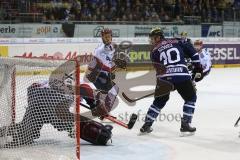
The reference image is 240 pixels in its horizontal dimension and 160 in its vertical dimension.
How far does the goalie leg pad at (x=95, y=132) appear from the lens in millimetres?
5961

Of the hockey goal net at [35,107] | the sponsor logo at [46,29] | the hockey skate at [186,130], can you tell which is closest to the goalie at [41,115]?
the hockey goal net at [35,107]

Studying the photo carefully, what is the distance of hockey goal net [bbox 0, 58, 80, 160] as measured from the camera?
5.39 metres

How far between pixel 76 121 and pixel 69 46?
9.86 meters

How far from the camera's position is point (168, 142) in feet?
20.6

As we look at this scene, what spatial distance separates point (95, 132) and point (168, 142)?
0.89 meters

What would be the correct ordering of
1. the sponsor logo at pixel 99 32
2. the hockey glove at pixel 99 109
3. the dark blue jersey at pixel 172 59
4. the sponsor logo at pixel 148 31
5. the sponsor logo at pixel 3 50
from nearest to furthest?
the dark blue jersey at pixel 172 59
the hockey glove at pixel 99 109
the sponsor logo at pixel 3 50
the sponsor logo at pixel 99 32
the sponsor logo at pixel 148 31

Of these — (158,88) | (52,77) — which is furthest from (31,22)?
(52,77)

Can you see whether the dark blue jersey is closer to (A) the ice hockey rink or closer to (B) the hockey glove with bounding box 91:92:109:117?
(A) the ice hockey rink

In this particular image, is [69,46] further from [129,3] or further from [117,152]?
[117,152]

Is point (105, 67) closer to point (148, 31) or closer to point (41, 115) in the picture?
point (41, 115)

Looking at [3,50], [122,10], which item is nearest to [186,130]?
[3,50]

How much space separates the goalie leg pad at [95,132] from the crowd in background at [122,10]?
31.2ft

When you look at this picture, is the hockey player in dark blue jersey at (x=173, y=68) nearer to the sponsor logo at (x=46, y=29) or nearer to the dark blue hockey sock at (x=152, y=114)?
the dark blue hockey sock at (x=152, y=114)

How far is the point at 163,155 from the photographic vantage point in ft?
18.3
